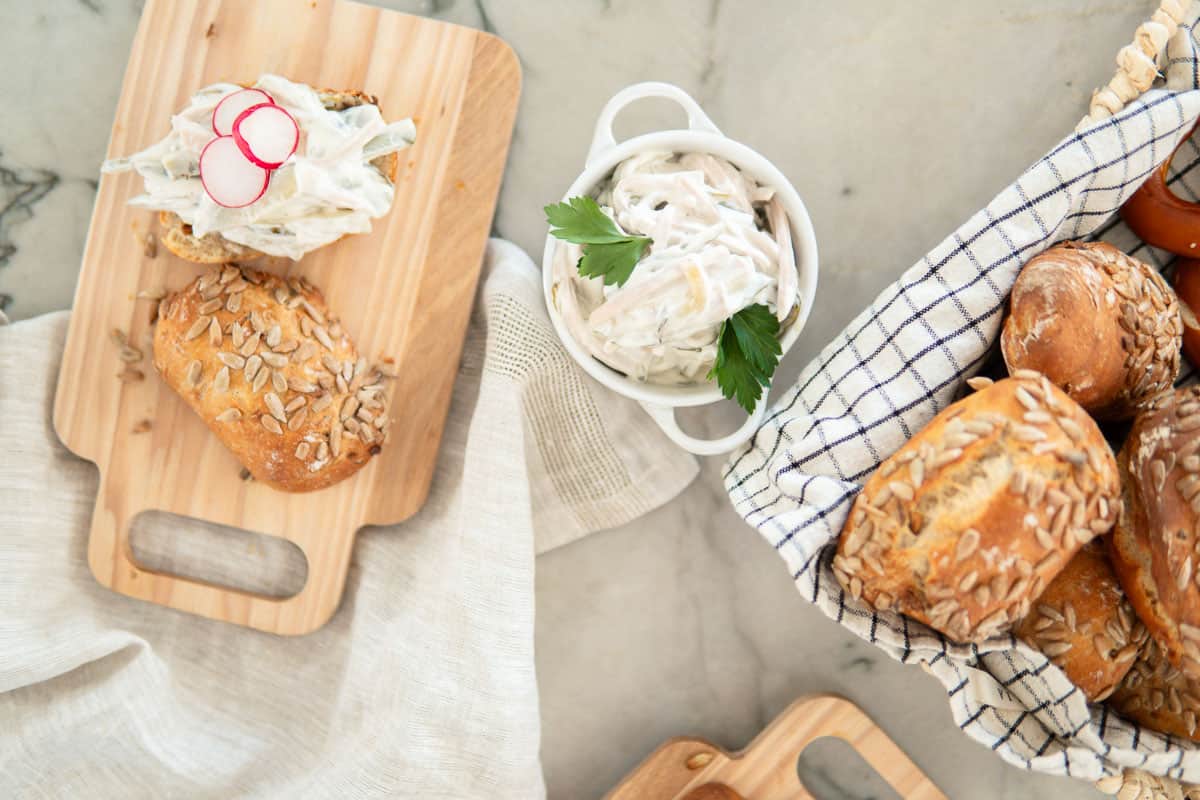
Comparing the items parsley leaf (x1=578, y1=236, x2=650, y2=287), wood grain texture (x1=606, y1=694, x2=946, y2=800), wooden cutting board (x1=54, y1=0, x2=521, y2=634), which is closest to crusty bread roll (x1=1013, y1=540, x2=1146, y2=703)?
wood grain texture (x1=606, y1=694, x2=946, y2=800)

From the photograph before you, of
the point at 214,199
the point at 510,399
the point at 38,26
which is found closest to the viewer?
the point at 214,199

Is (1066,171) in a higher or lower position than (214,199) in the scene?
higher

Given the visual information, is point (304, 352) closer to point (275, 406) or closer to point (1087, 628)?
point (275, 406)

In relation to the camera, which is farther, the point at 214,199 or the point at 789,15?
the point at 789,15

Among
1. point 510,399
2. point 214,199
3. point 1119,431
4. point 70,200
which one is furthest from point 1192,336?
point 70,200

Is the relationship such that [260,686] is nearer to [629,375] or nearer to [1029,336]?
[629,375]

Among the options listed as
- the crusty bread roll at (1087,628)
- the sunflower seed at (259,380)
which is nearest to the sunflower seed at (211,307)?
the sunflower seed at (259,380)

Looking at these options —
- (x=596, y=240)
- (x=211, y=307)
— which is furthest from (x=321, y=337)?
(x=596, y=240)
